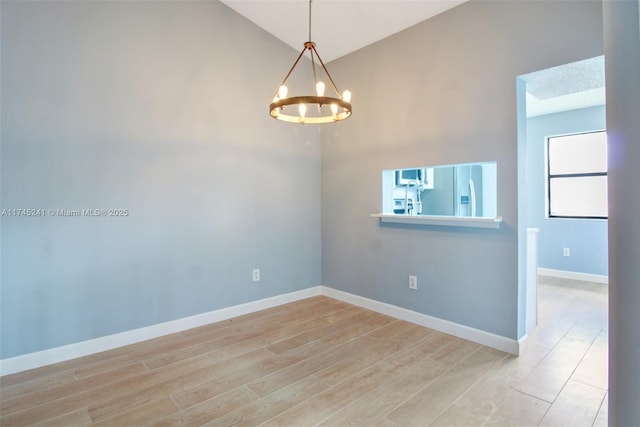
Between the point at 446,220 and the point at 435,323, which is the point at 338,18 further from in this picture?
the point at 435,323

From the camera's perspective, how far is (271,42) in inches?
143

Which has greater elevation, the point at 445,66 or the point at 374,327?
the point at 445,66

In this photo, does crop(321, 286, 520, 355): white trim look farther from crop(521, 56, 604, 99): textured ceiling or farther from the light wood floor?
crop(521, 56, 604, 99): textured ceiling

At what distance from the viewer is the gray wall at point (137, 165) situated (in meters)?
2.28

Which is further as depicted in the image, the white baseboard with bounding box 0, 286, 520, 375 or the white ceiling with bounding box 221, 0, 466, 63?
the white ceiling with bounding box 221, 0, 466, 63

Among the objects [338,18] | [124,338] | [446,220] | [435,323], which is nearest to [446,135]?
[446,220]

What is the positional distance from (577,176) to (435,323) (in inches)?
154

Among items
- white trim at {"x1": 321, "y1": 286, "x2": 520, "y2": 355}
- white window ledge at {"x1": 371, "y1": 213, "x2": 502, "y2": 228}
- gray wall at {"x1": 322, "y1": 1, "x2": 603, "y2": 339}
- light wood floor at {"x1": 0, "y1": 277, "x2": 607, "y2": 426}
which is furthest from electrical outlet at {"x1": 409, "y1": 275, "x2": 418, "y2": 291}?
white window ledge at {"x1": 371, "y1": 213, "x2": 502, "y2": 228}

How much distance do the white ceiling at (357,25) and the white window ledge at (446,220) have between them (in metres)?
1.15

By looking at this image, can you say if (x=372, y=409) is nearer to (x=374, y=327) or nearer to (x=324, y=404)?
(x=324, y=404)

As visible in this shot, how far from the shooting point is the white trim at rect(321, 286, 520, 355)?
2.54 m

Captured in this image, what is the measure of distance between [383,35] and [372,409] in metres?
3.38


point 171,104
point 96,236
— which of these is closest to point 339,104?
point 171,104

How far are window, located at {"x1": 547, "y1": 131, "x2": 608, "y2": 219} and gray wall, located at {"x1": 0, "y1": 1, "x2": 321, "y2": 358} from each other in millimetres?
4363
